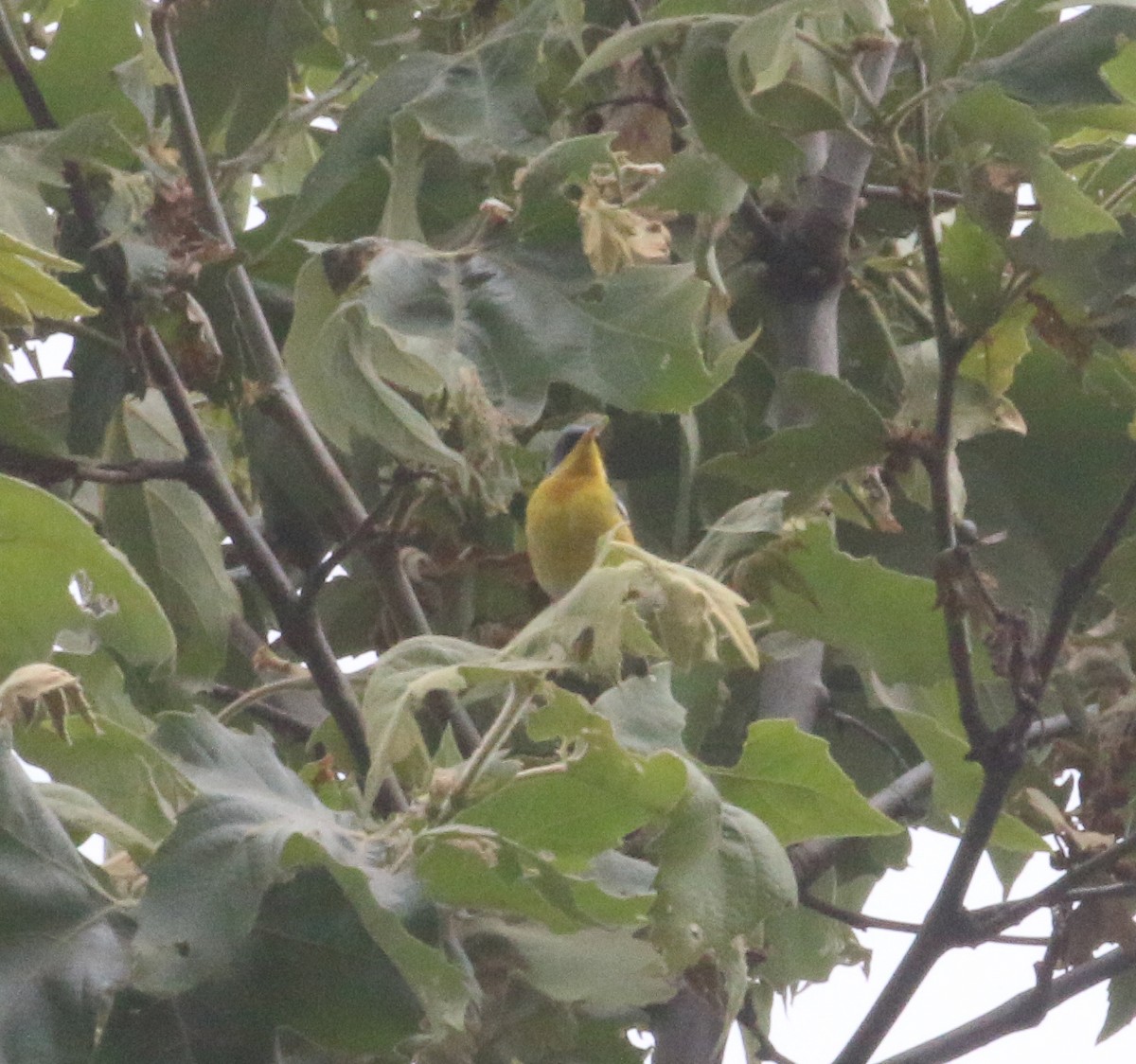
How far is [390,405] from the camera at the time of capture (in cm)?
116

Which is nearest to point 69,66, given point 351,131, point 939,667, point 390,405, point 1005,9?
point 351,131

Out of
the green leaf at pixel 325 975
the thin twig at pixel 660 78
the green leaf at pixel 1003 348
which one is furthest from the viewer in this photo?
the thin twig at pixel 660 78

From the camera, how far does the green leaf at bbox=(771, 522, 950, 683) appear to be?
4.34 feet

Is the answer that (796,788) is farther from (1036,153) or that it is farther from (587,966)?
(1036,153)

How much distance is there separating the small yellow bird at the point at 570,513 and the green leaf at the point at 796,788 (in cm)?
43

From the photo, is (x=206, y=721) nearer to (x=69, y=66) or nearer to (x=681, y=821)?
(x=681, y=821)

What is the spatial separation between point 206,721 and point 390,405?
244 millimetres

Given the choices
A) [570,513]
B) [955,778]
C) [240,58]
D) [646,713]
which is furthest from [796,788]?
[240,58]

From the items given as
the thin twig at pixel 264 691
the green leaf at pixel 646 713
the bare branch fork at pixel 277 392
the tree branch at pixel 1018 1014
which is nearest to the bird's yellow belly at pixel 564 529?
the bare branch fork at pixel 277 392

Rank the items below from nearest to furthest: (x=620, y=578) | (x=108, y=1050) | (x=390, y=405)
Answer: (x=620, y=578) → (x=108, y=1050) → (x=390, y=405)

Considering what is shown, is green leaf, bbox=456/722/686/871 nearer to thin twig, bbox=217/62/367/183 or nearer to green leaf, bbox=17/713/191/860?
green leaf, bbox=17/713/191/860

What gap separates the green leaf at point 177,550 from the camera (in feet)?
4.95

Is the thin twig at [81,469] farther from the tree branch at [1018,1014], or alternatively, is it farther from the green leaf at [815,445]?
the tree branch at [1018,1014]

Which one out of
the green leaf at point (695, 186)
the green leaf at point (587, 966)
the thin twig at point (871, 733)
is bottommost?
the thin twig at point (871, 733)
